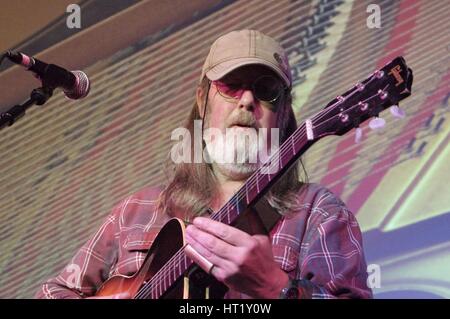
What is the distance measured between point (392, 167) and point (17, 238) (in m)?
1.04

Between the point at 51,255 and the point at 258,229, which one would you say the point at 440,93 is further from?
the point at 51,255

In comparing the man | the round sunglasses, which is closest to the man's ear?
the man

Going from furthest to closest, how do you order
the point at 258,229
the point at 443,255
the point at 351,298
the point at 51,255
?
1. the point at 51,255
2. the point at 443,255
3. the point at 258,229
4. the point at 351,298

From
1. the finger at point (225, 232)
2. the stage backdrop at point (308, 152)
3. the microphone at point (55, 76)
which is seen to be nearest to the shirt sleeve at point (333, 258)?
the finger at point (225, 232)

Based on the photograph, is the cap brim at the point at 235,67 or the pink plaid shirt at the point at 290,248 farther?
the cap brim at the point at 235,67

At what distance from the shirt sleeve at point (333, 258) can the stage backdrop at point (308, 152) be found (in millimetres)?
295

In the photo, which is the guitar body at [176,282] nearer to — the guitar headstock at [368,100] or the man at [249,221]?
the man at [249,221]

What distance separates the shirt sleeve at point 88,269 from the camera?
7.77 feet

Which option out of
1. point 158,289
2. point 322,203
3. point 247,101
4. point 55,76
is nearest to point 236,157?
point 247,101

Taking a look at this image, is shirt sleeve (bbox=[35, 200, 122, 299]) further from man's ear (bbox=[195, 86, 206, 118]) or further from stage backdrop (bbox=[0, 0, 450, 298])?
man's ear (bbox=[195, 86, 206, 118])

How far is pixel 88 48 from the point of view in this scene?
8.90 ft

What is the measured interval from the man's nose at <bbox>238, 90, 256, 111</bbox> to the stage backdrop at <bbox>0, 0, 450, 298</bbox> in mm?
279

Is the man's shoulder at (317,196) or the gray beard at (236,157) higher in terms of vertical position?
the gray beard at (236,157)

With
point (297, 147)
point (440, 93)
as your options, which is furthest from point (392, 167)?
point (297, 147)
